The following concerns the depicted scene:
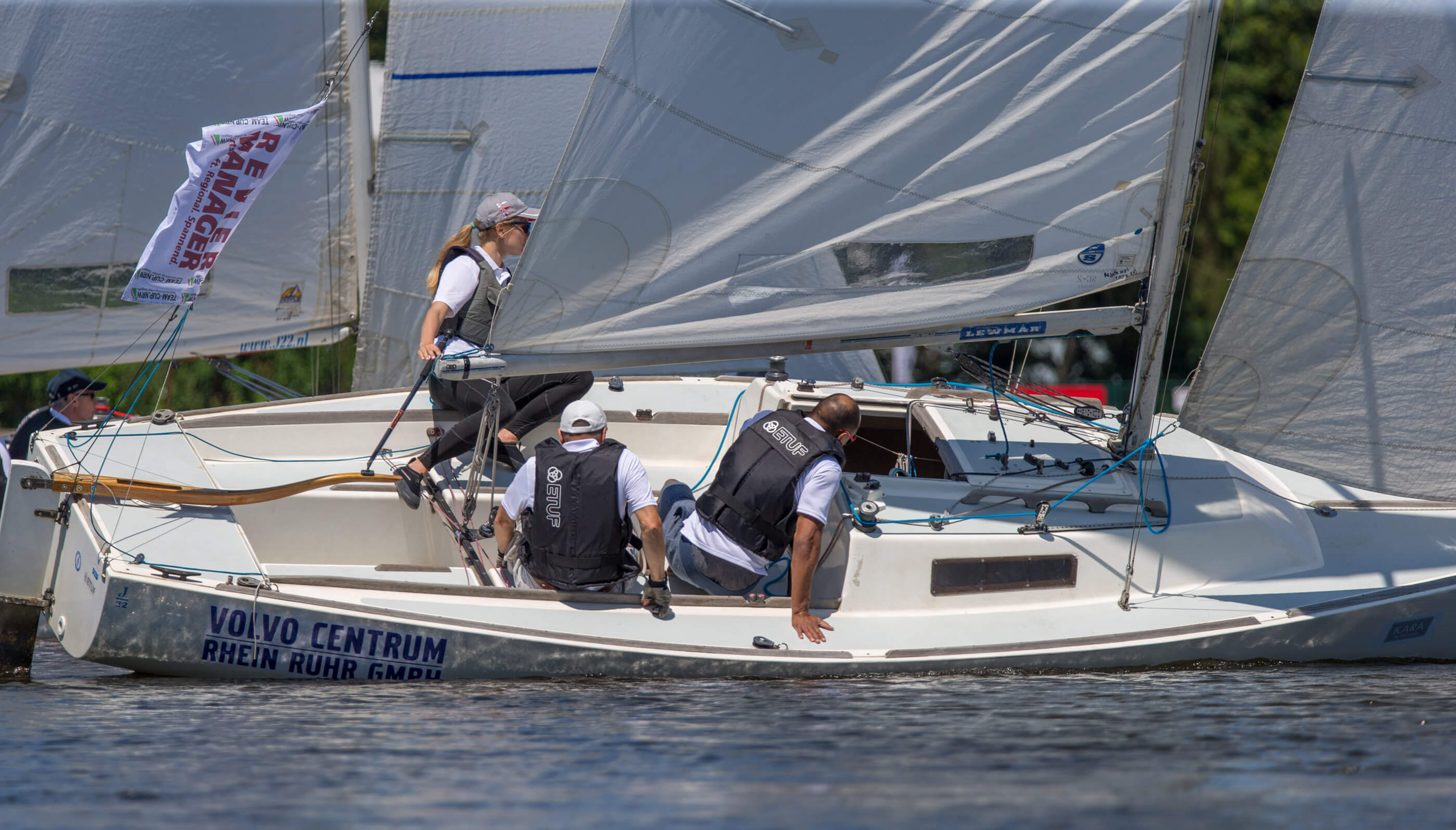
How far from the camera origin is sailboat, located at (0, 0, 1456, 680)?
5656mm

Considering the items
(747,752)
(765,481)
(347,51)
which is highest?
(347,51)

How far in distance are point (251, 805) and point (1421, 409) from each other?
16.0ft

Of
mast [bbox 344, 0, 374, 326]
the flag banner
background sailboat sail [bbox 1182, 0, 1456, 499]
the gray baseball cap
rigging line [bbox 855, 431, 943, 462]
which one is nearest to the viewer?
background sailboat sail [bbox 1182, 0, 1456, 499]

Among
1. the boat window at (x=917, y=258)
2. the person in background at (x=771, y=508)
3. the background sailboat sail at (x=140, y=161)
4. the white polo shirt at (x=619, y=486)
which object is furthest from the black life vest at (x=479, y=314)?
the background sailboat sail at (x=140, y=161)

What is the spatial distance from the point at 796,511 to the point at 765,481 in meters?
0.17

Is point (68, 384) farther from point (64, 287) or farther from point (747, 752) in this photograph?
point (747, 752)

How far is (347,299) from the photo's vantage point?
32.2 ft

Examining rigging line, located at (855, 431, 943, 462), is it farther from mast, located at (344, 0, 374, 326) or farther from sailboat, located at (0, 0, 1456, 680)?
mast, located at (344, 0, 374, 326)

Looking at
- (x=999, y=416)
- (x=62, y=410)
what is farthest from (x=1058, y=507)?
(x=62, y=410)

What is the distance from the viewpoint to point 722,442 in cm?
679

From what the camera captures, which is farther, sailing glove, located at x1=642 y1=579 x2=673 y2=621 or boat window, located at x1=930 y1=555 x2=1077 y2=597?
boat window, located at x1=930 y1=555 x2=1077 y2=597

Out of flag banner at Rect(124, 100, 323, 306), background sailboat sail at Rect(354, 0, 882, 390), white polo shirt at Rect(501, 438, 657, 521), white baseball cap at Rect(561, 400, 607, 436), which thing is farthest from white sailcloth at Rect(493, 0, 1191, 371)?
background sailboat sail at Rect(354, 0, 882, 390)

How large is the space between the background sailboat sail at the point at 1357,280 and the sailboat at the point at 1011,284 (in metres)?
0.01

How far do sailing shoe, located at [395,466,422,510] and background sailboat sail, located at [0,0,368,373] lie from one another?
11.8 ft
